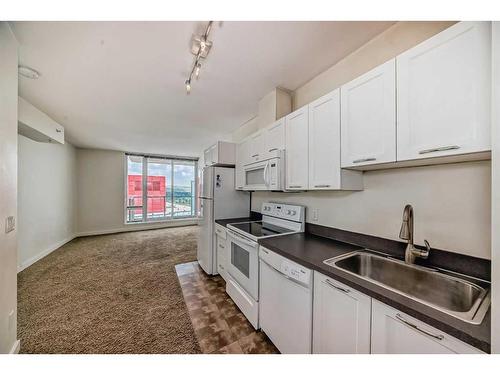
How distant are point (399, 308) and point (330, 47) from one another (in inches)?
76.0

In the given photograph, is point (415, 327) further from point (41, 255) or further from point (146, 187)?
point (146, 187)

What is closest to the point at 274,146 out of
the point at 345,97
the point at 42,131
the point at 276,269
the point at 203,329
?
the point at 345,97

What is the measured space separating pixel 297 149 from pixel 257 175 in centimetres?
72

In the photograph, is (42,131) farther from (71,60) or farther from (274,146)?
(274,146)

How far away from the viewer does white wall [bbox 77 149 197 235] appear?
205 inches

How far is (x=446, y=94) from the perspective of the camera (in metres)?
0.93

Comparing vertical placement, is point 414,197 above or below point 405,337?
above

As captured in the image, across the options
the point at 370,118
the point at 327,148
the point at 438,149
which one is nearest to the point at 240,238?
the point at 327,148

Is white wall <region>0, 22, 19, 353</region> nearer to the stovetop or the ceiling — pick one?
the ceiling

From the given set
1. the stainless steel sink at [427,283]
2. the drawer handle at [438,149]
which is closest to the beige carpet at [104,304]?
the stainless steel sink at [427,283]

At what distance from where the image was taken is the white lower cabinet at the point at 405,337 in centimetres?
70

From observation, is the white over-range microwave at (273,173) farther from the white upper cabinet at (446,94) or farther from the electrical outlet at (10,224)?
the electrical outlet at (10,224)

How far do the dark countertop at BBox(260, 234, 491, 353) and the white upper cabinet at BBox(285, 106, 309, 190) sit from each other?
54cm

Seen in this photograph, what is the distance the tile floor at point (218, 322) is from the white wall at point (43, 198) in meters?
2.93
